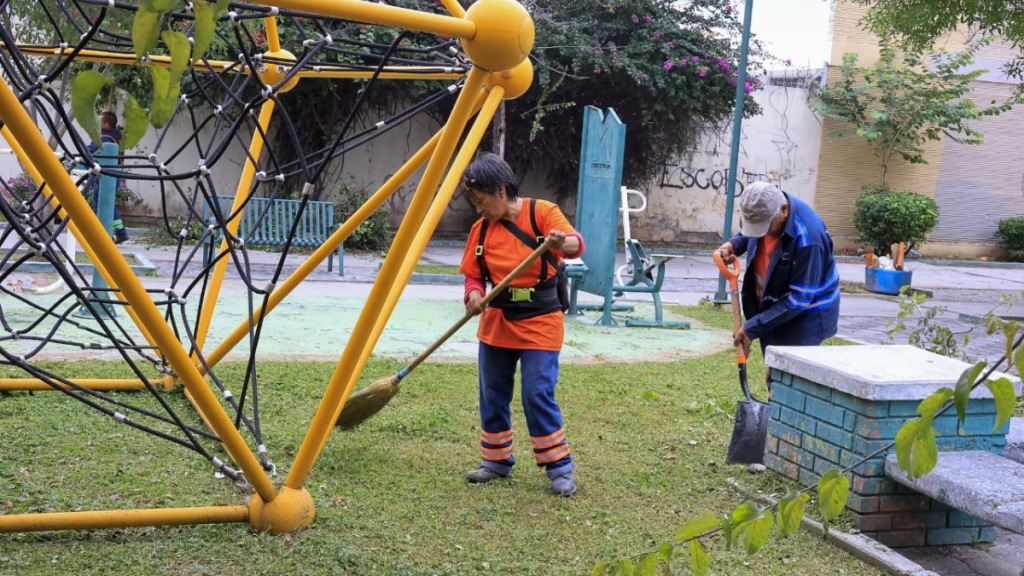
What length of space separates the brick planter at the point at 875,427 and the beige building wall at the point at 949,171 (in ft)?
51.9

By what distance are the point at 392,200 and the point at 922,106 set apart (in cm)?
1045

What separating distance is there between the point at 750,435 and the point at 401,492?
5.67 feet

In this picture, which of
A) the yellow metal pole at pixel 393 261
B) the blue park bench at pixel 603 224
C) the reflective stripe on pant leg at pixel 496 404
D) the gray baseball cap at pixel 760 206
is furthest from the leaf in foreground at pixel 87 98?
the blue park bench at pixel 603 224

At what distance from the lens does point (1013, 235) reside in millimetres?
19922

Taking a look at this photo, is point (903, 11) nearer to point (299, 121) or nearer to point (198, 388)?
point (198, 388)

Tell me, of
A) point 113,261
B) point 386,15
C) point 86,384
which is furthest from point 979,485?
point 86,384

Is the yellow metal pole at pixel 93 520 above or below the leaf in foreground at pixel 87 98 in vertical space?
below

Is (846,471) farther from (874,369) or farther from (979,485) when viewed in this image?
(874,369)

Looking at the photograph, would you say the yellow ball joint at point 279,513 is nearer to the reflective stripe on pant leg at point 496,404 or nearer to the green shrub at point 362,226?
the reflective stripe on pant leg at point 496,404

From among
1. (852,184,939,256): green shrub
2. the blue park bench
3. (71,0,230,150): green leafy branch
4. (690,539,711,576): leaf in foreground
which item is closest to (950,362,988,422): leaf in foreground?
(690,539,711,576): leaf in foreground

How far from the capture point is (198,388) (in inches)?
108

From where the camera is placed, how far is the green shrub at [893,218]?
17219 mm

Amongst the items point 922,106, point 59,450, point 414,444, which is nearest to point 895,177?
point 922,106

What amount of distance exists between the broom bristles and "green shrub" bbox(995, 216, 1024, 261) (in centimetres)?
1919
